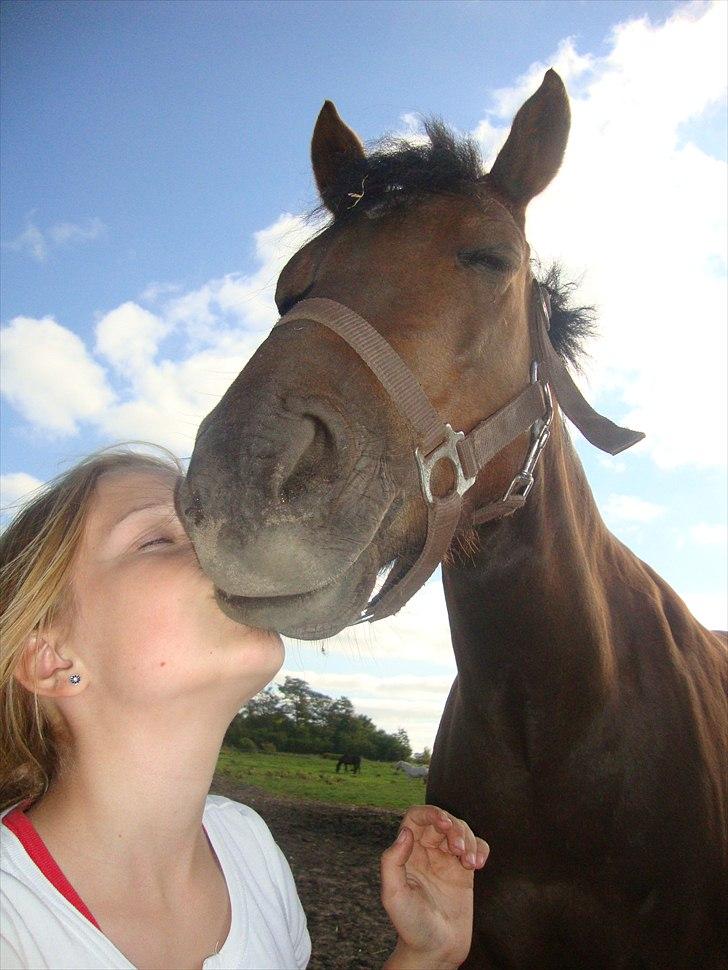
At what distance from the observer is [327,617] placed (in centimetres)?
160

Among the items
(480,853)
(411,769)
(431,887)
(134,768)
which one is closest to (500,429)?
(480,853)

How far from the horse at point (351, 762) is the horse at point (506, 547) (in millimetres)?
12750

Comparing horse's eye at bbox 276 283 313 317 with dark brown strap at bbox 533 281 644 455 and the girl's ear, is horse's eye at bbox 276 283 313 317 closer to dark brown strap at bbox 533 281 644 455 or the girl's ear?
dark brown strap at bbox 533 281 644 455

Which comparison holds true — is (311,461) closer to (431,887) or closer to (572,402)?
(431,887)

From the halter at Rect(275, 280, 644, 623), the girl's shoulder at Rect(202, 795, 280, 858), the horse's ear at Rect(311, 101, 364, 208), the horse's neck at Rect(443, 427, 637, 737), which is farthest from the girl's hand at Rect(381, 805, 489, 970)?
the horse's ear at Rect(311, 101, 364, 208)

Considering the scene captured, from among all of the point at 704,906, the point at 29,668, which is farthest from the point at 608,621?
the point at 29,668

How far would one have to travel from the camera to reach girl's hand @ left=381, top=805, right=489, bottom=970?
172 centimetres

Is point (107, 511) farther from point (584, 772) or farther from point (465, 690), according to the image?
point (584, 772)

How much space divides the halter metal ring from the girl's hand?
85cm

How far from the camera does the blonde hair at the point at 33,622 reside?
5.60 feet

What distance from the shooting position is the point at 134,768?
1.64m

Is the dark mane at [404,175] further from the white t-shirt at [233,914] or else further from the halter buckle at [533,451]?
the white t-shirt at [233,914]

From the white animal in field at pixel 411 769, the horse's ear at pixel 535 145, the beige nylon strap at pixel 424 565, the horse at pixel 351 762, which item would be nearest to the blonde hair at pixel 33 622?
the beige nylon strap at pixel 424 565

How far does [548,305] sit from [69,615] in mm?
2128
